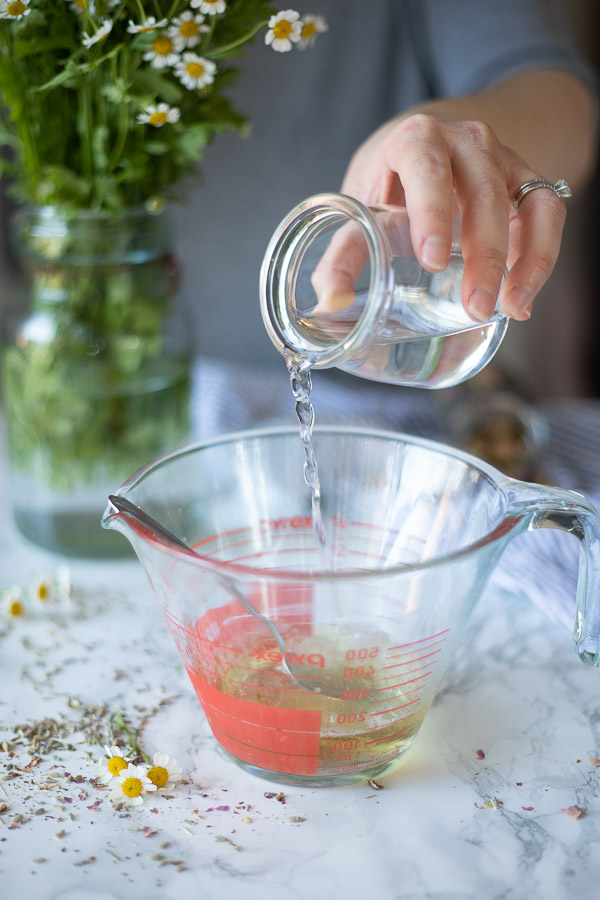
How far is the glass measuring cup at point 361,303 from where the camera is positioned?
66 cm

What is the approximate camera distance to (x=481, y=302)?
2.08 feet

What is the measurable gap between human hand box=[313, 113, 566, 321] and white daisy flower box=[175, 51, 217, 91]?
17cm

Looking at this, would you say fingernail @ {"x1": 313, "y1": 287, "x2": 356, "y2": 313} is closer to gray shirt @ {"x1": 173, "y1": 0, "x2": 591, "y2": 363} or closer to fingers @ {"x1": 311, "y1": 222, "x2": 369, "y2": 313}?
fingers @ {"x1": 311, "y1": 222, "x2": 369, "y2": 313}

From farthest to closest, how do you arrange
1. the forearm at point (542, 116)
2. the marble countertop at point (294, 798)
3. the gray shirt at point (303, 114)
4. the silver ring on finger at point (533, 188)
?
the gray shirt at point (303, 114) < the forearm at point (542, 116) < the silver ring on finger at point (533, 188) < the marble countertop at point (294, 798)

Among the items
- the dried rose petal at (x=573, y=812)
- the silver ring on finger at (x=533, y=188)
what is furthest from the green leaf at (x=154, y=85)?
the dried rose petal at (x=573, y=812)

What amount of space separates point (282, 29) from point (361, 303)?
0.85ft

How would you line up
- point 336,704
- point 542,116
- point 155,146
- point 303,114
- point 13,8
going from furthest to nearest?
point 303,114 < point 542,116 < point 155,146 < point 13,8 < point 336,704

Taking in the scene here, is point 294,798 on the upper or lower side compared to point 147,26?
lower

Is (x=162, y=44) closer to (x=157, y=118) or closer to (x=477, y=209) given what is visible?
(x=157, y=118)

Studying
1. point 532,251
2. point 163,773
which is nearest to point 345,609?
point 163,773

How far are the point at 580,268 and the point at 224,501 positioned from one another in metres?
1.98

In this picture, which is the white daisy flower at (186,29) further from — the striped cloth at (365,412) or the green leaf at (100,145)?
the striped cloth at (365,412)

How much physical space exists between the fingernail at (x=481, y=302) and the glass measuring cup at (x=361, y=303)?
0.14 ft

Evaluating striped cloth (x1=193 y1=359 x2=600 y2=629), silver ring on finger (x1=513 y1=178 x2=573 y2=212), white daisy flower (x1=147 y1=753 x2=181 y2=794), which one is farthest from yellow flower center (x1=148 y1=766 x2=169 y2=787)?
striped cloth (x1=193 y1=359 x2=600 y2=629)
